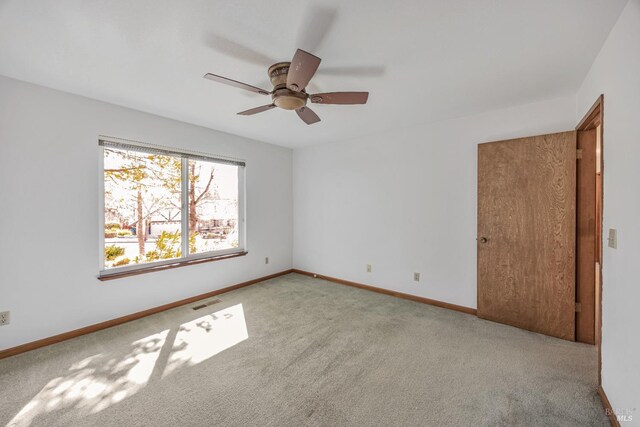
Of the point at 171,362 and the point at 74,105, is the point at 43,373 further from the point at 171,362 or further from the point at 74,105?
the point at 74,105

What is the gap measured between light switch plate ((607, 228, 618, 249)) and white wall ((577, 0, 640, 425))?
0.11 ft

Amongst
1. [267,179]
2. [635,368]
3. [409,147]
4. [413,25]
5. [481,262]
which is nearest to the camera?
[635,368]

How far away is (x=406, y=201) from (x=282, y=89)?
2399 mm

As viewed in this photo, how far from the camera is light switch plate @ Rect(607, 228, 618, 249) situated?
62.4 inches

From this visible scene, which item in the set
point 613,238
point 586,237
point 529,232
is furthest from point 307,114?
point 586,237

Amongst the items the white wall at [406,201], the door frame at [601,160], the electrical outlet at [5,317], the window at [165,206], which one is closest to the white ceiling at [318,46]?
the door frame at [601,160]

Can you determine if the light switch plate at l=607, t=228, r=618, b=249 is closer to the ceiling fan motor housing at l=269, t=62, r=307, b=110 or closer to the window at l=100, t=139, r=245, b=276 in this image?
the ceiling fan motor housing at l=269, t=62, r=307, b=110

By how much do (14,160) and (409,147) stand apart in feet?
13.7

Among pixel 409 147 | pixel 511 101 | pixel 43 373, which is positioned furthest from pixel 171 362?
pixel 511 101

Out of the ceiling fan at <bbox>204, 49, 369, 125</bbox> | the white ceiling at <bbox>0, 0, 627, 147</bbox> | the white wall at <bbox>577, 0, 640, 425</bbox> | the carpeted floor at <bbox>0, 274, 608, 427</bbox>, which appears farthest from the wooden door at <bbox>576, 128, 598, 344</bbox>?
the ceiling fan at <bbox>204, 49, 369, 125</bbox>

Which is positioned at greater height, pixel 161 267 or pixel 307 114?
pixel 307 114

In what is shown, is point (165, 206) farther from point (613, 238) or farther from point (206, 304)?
point (613, 238)

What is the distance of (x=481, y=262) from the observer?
10.0 ft

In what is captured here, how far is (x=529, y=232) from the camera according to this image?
9.12ft
